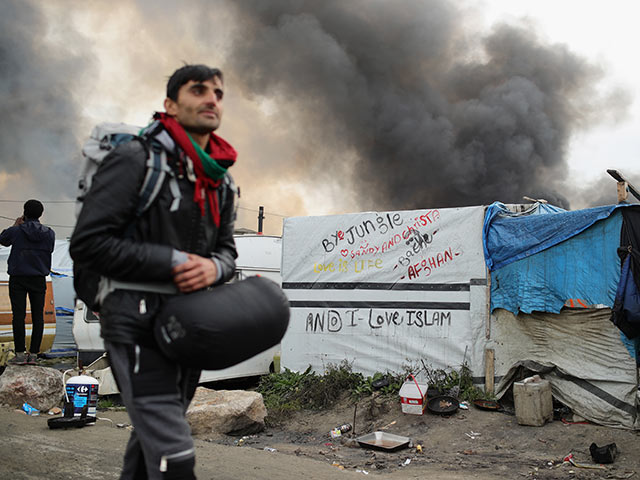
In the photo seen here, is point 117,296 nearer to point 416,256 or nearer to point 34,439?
point 34,439

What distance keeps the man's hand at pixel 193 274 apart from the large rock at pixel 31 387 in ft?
22.0

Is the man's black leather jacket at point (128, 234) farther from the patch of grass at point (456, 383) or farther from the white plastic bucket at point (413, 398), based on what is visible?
the patch of grass at point (456, 383)

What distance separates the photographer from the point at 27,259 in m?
7.07

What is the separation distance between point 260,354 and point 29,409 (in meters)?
3.45

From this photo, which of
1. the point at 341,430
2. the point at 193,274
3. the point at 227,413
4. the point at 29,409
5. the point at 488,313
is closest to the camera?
the point at 193,274

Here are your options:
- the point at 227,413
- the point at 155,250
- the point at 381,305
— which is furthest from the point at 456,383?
the point at 155,250

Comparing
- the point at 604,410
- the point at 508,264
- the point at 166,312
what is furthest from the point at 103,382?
the point at 166,312

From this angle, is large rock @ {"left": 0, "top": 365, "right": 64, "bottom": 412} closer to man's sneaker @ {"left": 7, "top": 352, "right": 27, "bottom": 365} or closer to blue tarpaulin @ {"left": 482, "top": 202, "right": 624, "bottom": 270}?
man's sneaker @ {"left": 7, "top": 352, "right": 27, "bottom": 365}

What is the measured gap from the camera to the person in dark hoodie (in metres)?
7.05

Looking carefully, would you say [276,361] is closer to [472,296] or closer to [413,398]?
[413,398]

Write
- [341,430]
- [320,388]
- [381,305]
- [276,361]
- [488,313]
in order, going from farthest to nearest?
[276,361] < [381,305] < [320,388] < [488,313] < [341,430]

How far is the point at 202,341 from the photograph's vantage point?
191cm

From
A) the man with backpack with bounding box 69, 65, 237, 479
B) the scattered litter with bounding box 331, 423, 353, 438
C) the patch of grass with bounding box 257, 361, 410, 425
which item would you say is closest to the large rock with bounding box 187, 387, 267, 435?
the patch of grass with bounding box 257, 361, 410, 425

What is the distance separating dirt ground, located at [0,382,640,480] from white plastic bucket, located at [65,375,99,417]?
1.05ft
